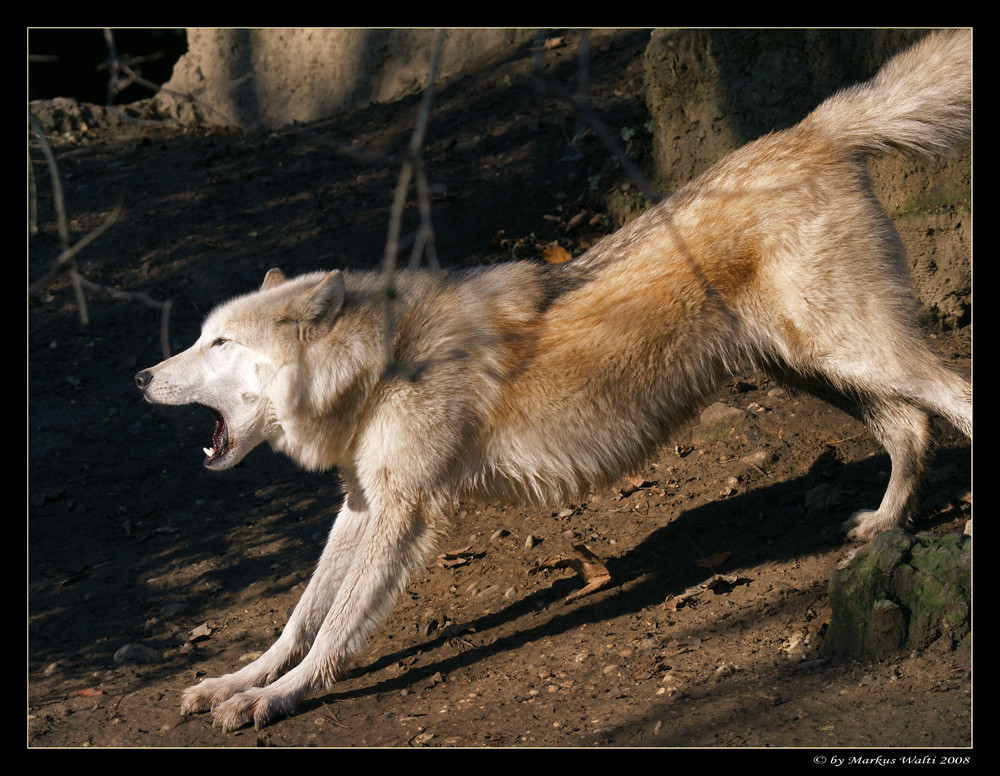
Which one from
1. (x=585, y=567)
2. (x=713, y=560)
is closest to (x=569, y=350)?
(x=585, y=567)

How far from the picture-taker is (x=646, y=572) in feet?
15.8

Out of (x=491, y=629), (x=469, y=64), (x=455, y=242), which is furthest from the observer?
(x=469, y=64)

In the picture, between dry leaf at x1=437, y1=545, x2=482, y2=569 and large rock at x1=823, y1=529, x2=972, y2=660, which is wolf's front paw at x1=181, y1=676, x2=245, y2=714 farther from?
large rock at x1=823, y1=529, x2=972, y2=660

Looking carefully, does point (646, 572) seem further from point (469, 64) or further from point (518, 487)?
point (469, 64)

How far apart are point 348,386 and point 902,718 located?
2.76 m

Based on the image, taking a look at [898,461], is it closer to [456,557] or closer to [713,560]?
[713,560]

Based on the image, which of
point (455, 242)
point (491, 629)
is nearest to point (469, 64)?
point (455, 242)

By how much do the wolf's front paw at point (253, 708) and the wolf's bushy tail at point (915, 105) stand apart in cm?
392

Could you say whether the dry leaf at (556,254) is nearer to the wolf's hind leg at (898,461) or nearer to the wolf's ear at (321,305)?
the wolf's hind leg at (898,461)

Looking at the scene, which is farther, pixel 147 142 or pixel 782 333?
pixel 147 142

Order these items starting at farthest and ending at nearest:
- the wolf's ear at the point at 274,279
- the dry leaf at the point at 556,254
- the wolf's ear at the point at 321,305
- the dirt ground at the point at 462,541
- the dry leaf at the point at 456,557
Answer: the dry leaf at the point at 556,254 < the dry leaf at the point at 456,557 < the wolf's ear at the point at 274,279 < the wolf's ear at the point at 321,305 < the dirt ground at the point at 462,541

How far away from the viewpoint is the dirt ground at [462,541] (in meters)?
3.56

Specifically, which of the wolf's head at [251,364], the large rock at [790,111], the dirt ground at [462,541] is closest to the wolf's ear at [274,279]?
the wolf's head at [251,364]

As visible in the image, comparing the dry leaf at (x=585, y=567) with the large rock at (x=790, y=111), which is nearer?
the dry leaf at (x=585, y=567)
